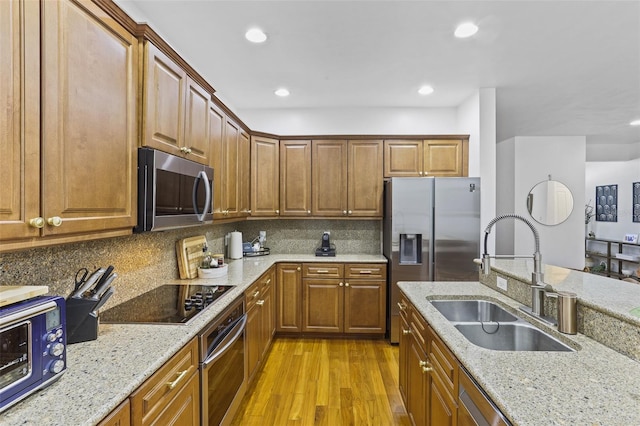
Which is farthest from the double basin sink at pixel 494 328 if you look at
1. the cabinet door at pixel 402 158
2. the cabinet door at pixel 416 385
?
the cabinet door at pixel 402 158

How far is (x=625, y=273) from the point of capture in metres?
6.13

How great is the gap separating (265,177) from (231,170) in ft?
2.48

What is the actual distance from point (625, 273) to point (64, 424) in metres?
8.59

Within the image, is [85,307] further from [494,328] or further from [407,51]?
[407,51]

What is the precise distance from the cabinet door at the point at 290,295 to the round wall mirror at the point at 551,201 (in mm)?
4558

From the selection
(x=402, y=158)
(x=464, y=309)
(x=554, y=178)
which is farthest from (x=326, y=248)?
(x=554, y=178)

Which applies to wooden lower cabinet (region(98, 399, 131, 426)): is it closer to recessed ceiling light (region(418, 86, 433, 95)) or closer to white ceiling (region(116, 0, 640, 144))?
white ceiling (region(116, 0, 640, 144))

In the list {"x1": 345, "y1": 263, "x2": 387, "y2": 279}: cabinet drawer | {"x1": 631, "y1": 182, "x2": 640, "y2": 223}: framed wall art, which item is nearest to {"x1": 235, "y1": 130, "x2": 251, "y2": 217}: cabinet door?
{"x1": 345, "y1": 263, "x2": 387, "y2": 279}: cabinet drawer

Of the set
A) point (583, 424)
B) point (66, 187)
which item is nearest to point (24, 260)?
point (66, 187)

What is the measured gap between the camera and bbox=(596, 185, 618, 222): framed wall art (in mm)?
6625

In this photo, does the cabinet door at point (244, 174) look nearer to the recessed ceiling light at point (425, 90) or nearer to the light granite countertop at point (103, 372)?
the light granite countertop at point (103, 372)

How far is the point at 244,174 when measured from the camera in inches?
133

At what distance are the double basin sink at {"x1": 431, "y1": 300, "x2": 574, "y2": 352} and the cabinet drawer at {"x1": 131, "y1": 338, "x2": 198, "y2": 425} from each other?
1434 millimetres

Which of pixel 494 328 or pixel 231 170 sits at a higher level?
pixel 231 170
